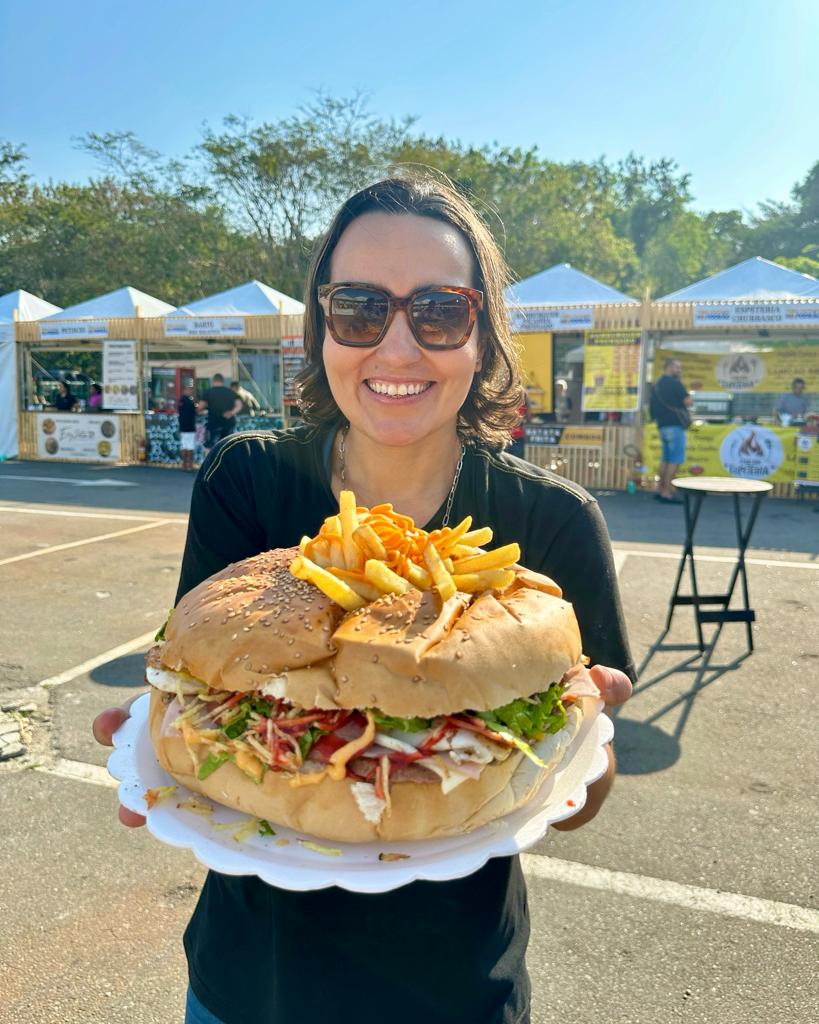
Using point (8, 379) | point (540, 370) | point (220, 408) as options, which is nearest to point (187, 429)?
point (220, 408)

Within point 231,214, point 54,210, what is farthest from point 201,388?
point 54,210

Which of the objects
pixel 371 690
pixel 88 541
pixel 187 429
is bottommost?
pixel 88 541

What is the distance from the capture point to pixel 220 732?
58.9 inches

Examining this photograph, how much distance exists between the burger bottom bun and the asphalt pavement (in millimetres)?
1856

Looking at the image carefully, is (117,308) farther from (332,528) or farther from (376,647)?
(376,647)

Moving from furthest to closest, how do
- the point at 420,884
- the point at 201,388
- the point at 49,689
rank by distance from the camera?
the point at 201,388 → the point at 49,689 → the point at 420,884

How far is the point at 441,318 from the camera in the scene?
191 centimetres

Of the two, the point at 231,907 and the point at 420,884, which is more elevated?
the point at 420,884

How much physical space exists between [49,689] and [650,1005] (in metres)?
4.46

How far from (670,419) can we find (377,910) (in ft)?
44.0

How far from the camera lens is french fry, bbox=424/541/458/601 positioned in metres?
1.54

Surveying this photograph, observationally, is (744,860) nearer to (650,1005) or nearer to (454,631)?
(650,1005)

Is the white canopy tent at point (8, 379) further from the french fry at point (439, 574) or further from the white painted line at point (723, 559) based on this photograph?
the french fry at point (439, 574)

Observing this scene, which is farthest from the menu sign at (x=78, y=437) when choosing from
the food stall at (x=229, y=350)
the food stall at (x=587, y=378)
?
the food stall at (x=587, y=378)
